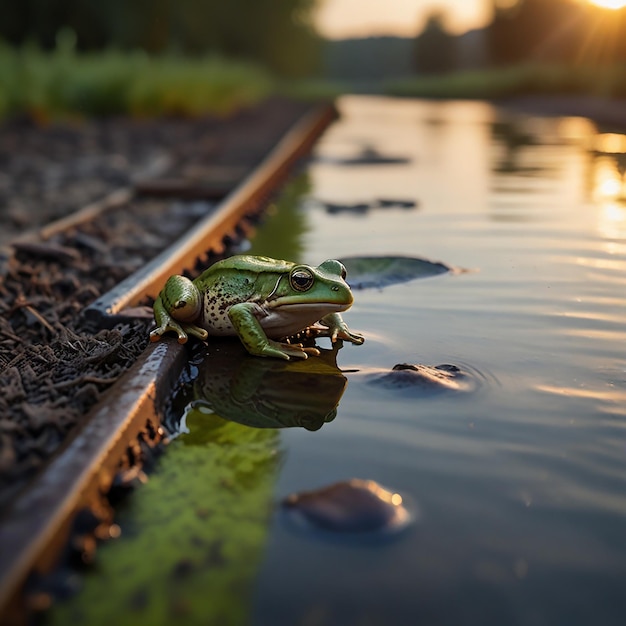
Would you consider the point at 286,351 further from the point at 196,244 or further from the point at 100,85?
the point at 100,85

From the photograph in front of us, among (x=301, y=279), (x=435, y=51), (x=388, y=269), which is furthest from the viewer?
(x=435, y=51)

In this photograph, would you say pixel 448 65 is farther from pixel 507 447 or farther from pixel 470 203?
pixel 507 447

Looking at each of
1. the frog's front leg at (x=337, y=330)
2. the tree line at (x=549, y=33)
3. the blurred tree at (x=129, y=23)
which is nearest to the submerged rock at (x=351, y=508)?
the frog's front leg at (x=337, y=330)

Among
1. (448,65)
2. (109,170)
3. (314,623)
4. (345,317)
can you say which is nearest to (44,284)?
(345,317)

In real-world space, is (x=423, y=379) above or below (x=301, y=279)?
below

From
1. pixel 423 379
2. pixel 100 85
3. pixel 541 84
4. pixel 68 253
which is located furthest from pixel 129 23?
pixel 423 379

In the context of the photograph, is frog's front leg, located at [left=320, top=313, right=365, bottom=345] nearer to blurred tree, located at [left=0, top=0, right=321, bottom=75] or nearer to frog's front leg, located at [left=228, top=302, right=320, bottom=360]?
frog's front leg, located at [left=228, top=302, right=320, bottom=360]

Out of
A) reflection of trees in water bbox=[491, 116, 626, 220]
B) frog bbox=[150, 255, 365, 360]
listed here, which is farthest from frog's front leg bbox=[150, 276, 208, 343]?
reflection of trees in water bbox=[491, 116, 626, 220]
